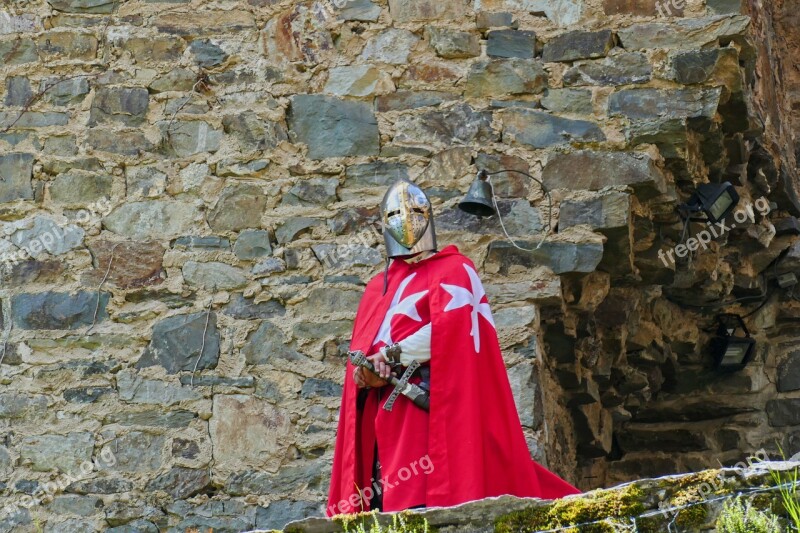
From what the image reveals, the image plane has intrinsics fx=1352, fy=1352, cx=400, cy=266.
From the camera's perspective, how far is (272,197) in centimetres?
534

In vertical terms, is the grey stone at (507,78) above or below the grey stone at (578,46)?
below

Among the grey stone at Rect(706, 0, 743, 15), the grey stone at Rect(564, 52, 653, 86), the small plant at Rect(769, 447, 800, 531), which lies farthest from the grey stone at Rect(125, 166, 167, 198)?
the small plant at Rect(769, 447, 800, 531)

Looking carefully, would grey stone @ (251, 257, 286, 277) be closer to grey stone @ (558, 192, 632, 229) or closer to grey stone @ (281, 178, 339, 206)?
grey stone @ (281, 178, 339, 206)

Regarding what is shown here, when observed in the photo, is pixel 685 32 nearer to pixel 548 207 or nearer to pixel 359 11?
pixel 548 207

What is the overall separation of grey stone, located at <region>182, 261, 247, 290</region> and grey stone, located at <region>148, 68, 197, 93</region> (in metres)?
0.76

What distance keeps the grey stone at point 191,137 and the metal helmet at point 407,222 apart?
3.38 ft

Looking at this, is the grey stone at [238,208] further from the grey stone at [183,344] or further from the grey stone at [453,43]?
the grey stone at [453,43]

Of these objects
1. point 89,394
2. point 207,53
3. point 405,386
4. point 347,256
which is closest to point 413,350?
point 405,386

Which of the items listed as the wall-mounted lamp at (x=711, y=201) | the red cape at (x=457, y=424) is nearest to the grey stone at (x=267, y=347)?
the red cape at (x=457, y=424)

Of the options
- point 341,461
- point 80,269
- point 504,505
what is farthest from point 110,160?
point 504,505

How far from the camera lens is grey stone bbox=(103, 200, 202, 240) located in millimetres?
5359

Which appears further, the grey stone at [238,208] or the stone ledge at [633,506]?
the grey stone at [238,208]

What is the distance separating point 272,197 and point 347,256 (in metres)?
0.40

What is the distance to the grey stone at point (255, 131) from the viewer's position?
17.7 feet
